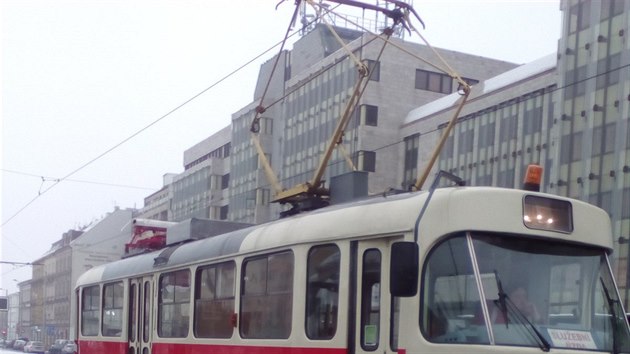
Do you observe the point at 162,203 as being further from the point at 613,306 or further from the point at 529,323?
the point at 529,323

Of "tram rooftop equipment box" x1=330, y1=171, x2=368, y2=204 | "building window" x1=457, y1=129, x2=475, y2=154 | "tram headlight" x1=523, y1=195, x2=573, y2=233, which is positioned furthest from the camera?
"building window" x1=457, y1=129, x2=475, y2=154

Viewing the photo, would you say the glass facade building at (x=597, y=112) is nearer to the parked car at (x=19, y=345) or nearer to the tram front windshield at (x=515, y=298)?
the tram front windshield at (x=515, y=298)

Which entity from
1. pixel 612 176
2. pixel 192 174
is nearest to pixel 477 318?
pixel 612 176

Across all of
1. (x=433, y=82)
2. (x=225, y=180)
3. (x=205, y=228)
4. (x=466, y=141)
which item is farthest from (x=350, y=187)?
(x=225, y=180)

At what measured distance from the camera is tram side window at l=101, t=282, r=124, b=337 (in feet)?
46.7

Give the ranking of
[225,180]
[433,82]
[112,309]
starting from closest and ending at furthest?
[112,309], [433,82], [225,180]

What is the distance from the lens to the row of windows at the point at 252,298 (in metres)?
8.88

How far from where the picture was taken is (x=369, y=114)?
51.4 metres

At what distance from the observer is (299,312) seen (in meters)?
9.10

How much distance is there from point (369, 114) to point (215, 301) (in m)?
41.0

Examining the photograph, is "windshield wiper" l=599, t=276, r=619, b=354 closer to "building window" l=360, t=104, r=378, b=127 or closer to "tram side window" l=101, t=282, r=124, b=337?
"tram side window" l=101, t=282, r=124, b=337

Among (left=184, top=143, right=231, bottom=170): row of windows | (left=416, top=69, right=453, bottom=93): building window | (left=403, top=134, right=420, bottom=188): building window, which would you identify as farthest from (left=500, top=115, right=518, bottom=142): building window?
(left=184, top=143, right=231, bottom=170): row of windows

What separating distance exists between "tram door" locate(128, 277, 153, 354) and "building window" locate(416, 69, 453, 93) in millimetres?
40486

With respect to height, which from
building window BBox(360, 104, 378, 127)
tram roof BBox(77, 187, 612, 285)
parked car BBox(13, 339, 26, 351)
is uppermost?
building window BBox(360, 104, 378, 127)
